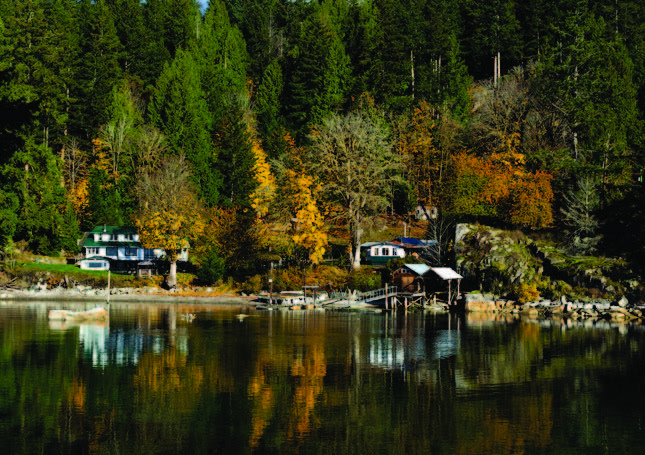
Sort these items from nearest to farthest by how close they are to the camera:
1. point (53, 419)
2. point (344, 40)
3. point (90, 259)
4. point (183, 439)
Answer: point (183, 439) → point (53, 419) → point (90, 259) → point (344, 40)

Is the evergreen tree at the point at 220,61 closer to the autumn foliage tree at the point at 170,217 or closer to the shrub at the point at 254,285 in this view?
the autumn foliage tree at the point at 170,217

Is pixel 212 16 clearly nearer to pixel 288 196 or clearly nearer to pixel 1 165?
pixel 288 196

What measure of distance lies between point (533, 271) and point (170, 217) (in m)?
46.1

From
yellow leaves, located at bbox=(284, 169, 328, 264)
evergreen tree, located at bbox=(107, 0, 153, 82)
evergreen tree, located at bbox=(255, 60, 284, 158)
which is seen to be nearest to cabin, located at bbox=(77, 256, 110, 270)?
evergreen tree, located at bbox=(255, 60, 284, 158)

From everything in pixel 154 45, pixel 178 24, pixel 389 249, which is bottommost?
pixel 389 249

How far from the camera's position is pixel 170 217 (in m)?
102

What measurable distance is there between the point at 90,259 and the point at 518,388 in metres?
80.3

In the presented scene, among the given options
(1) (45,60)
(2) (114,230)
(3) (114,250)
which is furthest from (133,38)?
(3) (114,250)

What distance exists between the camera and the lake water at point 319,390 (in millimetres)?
30000

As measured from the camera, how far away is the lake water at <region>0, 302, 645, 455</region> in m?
30.0

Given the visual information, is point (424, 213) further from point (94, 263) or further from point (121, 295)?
point (94, 263)

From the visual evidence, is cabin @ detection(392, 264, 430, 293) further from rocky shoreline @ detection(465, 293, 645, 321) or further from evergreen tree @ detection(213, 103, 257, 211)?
evergreen tree @ detection(213, 103, 257, 211)

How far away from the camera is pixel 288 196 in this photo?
98.1 metres

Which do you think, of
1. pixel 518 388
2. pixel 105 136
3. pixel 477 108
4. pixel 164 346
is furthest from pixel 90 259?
pixel 518 388
